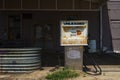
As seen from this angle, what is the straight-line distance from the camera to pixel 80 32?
16.1 m

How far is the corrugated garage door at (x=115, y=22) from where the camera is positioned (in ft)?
96.1

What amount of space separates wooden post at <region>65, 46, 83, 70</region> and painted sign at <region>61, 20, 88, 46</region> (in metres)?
0.22

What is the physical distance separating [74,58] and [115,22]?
14100 mm

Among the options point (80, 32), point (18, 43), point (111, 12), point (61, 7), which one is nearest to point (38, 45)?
point (18, 43)

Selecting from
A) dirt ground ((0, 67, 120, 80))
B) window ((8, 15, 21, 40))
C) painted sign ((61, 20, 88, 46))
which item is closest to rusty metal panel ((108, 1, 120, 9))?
window ((8, 15, 21, 40))

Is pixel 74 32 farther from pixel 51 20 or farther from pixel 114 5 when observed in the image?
pixel 114 5

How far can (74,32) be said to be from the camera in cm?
1611

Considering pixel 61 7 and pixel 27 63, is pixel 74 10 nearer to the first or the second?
pixel 61 7

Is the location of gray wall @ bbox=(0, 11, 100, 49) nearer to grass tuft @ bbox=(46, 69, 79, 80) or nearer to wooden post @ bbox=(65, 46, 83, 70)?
wooden post @ bbox=(65, 46, 83, 70)

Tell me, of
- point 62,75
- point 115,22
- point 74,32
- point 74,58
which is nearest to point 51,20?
point 115,22

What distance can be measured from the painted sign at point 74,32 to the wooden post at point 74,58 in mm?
→ 222

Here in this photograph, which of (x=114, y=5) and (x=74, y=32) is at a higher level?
(x=114, y=5)

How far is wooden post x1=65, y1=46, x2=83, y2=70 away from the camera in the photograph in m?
16.0

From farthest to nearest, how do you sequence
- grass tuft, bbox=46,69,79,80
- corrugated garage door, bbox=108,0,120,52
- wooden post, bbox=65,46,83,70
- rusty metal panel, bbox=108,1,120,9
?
rusty metal panel, bbox=108,1,120,9 < corrugated garage door, bbox=108,0,120,52 < wooden post, bbox=65,46,83,70 < grass tuft, bbox=46,69,79,80
